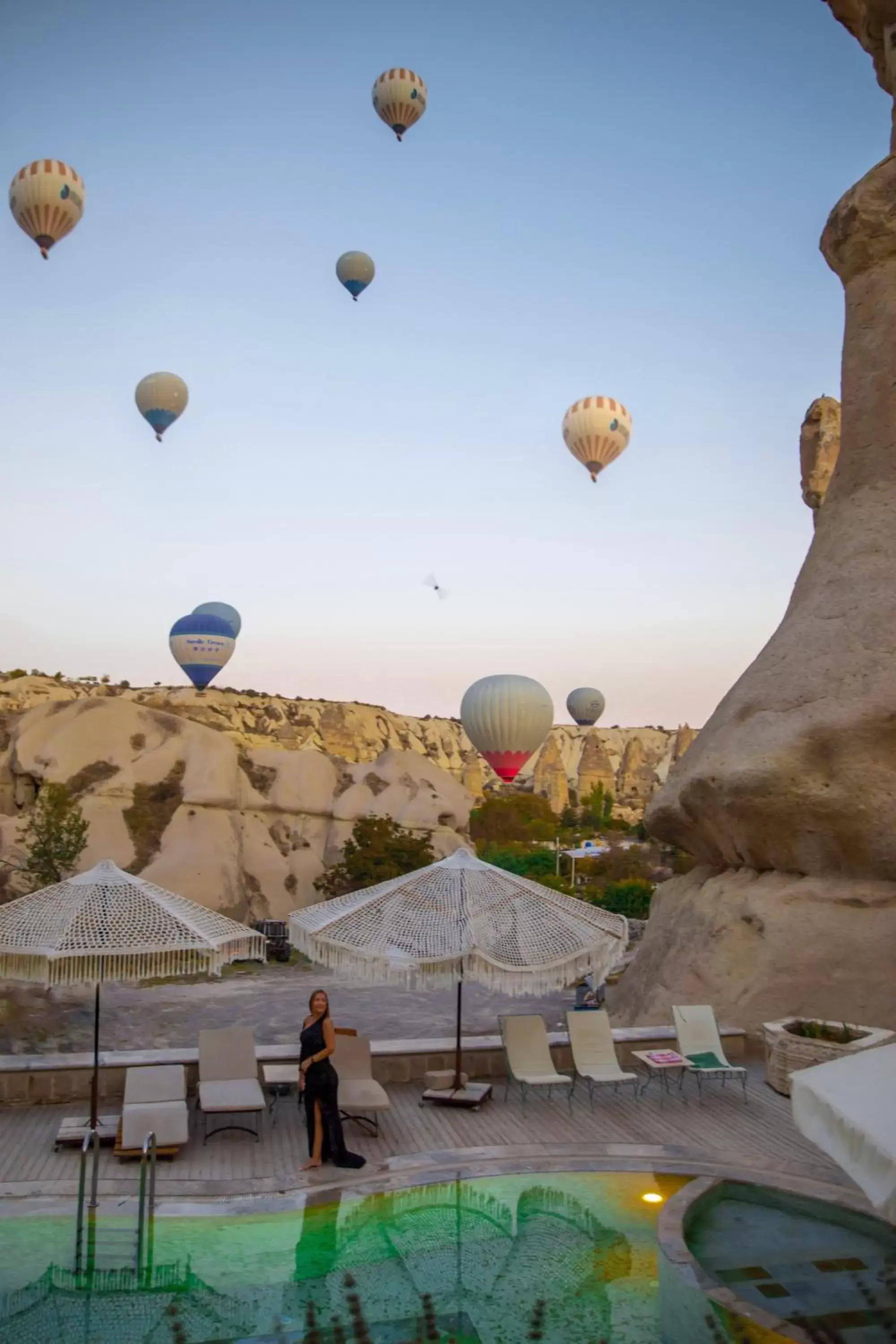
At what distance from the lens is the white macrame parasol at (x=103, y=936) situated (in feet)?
29.8

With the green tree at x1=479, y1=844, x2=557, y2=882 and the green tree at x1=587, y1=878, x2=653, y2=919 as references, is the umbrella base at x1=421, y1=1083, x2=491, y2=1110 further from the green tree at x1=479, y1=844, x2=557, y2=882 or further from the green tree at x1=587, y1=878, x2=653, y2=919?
the green tree at x1=479, y1=844, x2=557, y2=882

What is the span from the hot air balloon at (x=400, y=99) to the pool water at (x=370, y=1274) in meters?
38.8

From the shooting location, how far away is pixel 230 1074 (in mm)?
10500

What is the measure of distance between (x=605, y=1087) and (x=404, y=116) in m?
36.8

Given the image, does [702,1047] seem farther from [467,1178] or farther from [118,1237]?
[118,1237]

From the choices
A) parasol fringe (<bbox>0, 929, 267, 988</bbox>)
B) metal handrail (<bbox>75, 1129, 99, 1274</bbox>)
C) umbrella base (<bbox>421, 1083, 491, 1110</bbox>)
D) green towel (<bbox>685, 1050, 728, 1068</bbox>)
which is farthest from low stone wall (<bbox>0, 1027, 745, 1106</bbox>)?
metal handrail (<bbox>75, 1129, 99, 1274</bbox>)

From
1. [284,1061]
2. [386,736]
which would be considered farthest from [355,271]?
[386,736]

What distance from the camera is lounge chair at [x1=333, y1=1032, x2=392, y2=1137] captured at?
9.89 meters

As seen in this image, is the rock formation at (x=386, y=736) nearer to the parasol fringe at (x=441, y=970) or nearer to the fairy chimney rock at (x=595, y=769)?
the fairy chimney rock at (x=595, y=769)

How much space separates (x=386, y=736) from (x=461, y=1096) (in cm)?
10578

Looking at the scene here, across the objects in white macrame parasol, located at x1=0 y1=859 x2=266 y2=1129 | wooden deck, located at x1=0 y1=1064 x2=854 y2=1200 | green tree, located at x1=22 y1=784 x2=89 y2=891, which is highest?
white macrame parasol, located at x1=0 y1=859 x2=266 y2=1129

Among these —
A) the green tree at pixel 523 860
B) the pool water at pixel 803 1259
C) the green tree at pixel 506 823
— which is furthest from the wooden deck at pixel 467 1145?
the green tree at pixel 506 823

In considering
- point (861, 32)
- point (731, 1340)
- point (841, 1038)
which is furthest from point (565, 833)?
point (731, 1340)

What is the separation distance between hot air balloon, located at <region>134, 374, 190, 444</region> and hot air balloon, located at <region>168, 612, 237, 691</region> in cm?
1046
